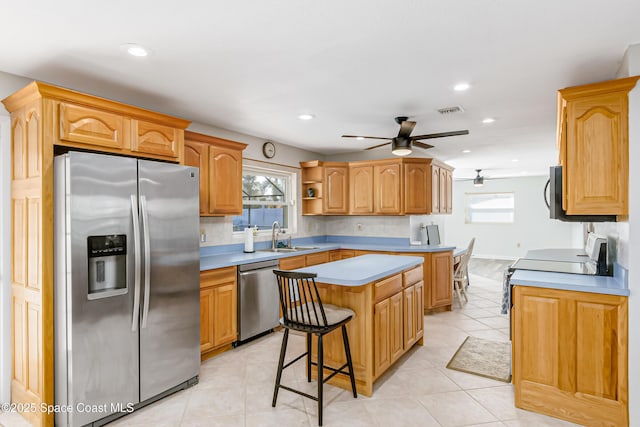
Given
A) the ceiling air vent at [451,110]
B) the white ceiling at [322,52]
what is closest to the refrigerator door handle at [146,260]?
the white ceiling at [322,52]

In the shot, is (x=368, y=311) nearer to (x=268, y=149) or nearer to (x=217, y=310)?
(x=217, y=310)

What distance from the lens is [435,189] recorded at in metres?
5.67

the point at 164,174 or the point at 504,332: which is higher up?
the point at 164,174

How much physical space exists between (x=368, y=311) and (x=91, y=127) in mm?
2462

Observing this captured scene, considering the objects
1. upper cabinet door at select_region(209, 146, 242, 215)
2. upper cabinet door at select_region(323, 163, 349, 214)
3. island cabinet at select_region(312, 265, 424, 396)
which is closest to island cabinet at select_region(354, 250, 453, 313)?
upper cabinet door at select_region(323, 163, 349, 214)

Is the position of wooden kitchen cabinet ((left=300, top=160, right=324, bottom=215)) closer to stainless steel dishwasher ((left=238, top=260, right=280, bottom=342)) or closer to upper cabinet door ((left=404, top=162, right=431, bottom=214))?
upper cabinet door ((left=404, top=162, right=431, bottom=214))

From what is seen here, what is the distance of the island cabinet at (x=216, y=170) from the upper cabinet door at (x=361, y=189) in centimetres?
222

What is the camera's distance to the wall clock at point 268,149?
16.4ft

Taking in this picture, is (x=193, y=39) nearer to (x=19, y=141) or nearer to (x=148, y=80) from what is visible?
(x=148, y=80)

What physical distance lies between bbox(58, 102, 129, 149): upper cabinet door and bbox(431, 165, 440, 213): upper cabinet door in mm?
4333

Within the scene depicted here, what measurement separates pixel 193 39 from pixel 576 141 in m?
2.67

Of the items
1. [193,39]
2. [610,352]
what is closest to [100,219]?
[193,39]

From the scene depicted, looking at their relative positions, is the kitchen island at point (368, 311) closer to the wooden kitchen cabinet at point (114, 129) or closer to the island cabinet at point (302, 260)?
the island cabinet at point (302, 260)

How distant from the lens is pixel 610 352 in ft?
7.57
